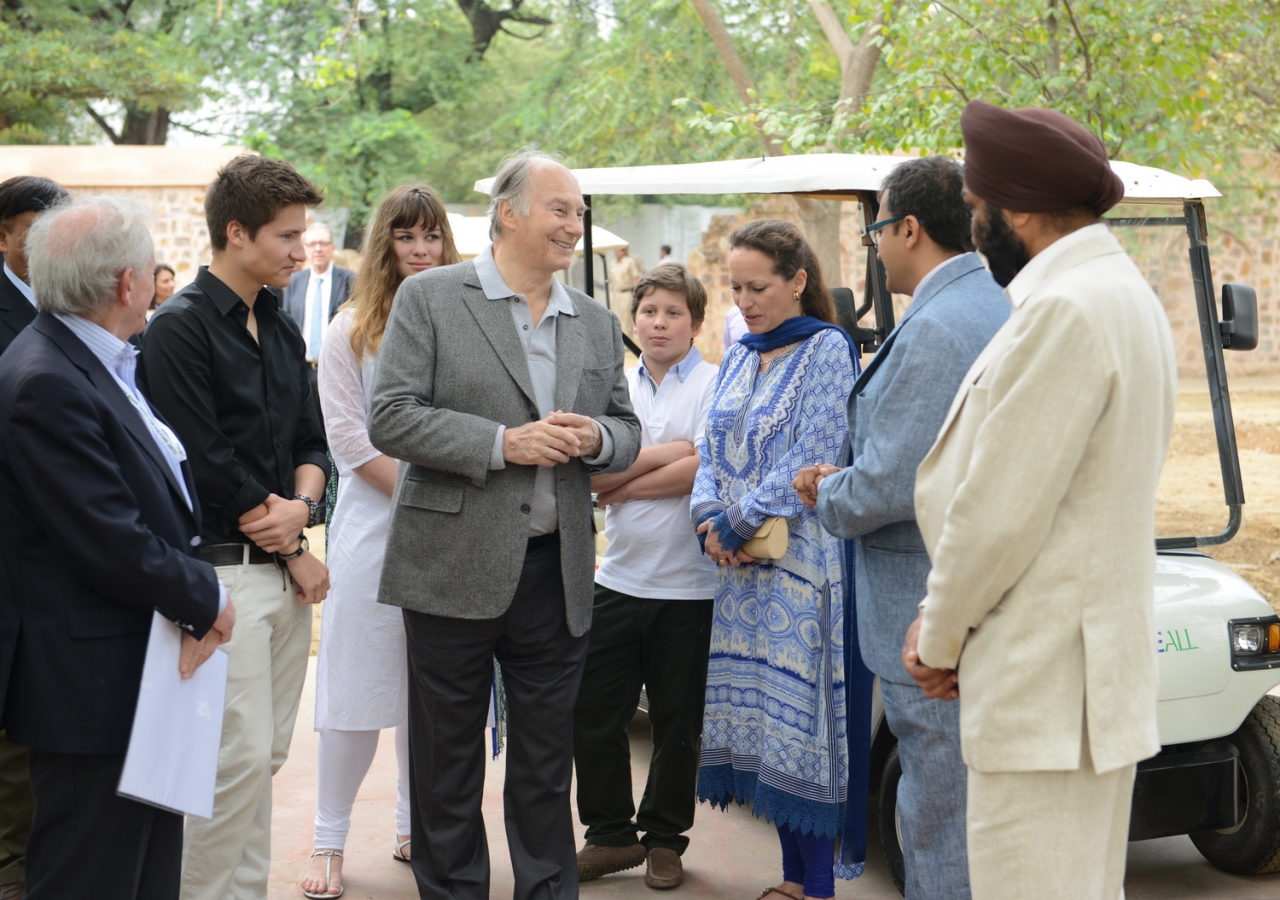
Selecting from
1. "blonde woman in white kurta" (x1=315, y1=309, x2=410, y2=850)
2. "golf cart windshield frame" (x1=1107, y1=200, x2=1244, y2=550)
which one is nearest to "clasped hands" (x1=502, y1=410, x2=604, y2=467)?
"blonde woman in white kurta" (x1=315, y1=309, x2=410, y2=850)

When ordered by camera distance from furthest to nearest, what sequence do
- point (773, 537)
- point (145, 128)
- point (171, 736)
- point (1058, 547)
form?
point (145, 128)
point (773, 537)
point (171, 736)
point (1058, 547)

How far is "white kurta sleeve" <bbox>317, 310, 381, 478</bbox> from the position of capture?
12.5ft

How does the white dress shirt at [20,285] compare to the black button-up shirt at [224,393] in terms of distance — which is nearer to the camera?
the black button-up shirt at [224,393]

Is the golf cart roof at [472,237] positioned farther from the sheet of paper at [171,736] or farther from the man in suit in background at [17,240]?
the sheet of paper at [171,736]

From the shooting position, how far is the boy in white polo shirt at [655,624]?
3.98 m

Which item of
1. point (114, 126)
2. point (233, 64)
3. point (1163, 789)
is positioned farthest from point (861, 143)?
point (114, 126)

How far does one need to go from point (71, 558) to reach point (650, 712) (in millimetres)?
2085

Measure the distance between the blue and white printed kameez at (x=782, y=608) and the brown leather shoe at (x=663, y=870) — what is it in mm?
407

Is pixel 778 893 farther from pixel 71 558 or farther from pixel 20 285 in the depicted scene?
pixel 20 285

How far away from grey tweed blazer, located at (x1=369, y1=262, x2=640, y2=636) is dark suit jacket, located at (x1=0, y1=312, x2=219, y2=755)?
739mm


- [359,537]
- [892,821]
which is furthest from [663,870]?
[359,537]

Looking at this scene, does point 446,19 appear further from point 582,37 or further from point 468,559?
point 468,559

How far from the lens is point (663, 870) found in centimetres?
408

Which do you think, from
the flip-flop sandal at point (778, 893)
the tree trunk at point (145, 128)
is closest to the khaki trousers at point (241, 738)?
the flip-flop sandal at point (778, 893)
